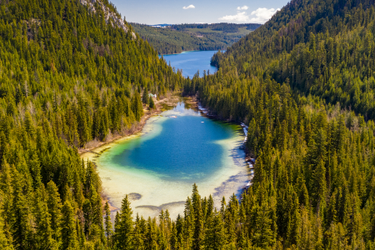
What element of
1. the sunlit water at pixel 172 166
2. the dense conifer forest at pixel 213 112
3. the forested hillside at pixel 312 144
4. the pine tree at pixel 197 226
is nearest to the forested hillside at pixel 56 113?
the dense conifer forest at pixel 213 112

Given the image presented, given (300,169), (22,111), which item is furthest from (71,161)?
(300,169)

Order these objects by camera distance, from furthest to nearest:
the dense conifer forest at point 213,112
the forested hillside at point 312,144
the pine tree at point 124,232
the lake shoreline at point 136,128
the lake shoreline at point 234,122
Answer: the lake shoreline at point 136,128
the lake shoreline at point 234,122
the forested hillside at point 312,144
the dense conifer forest at point 213,112
the pine tree at point 124,232

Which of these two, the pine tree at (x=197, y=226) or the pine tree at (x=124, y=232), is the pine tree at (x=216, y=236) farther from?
the pine tree at (x=124, y=232)

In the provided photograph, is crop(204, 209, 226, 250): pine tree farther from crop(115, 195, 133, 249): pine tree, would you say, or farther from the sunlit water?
the sunlit water

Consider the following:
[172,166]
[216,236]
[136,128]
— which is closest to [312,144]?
[172,166]

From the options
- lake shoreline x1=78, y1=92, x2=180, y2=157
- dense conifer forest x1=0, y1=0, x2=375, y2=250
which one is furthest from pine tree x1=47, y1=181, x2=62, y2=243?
lake shoreline x1=78, y1=92, x2=180, y2=157

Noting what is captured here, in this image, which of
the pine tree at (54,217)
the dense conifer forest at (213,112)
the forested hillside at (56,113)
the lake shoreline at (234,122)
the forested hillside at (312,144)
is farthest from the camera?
the lake shoreline at (234,122)

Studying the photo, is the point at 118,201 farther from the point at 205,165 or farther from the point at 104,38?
the point at 104,38
